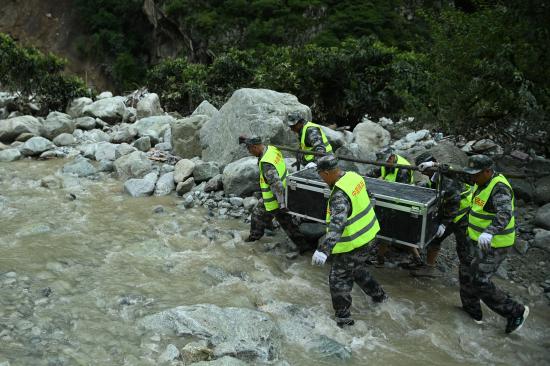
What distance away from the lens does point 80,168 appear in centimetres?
1022

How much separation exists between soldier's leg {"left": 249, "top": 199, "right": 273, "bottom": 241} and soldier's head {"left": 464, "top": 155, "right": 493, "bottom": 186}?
2.76m

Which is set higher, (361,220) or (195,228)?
(361,220)

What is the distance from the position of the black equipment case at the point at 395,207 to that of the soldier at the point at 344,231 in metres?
0.52

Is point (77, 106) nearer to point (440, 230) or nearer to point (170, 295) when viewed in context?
point (170, 295)

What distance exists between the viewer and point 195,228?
7648 millimetres

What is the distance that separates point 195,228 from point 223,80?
9.99 m

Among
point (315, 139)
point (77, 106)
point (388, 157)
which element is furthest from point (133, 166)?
point (77, 106)

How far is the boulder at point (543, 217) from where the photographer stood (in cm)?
718

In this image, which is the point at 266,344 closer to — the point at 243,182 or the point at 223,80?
the point at 243,182

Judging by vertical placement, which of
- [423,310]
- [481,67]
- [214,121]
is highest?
[481,67]

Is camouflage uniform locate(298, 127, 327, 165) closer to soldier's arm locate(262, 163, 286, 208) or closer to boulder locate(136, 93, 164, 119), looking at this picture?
soldier's arm locate(262, 163, 286, 208)

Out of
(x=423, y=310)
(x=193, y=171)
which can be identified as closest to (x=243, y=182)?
(x=193, y=171)

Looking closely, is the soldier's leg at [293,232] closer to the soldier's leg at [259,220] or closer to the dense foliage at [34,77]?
the soldier's leg at [259,220]

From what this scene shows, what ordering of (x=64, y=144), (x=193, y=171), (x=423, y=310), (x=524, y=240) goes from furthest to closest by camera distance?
(x=64, y=144) → (x=193, y=171) → (x=524, y=240) → (x=423, y=310)
